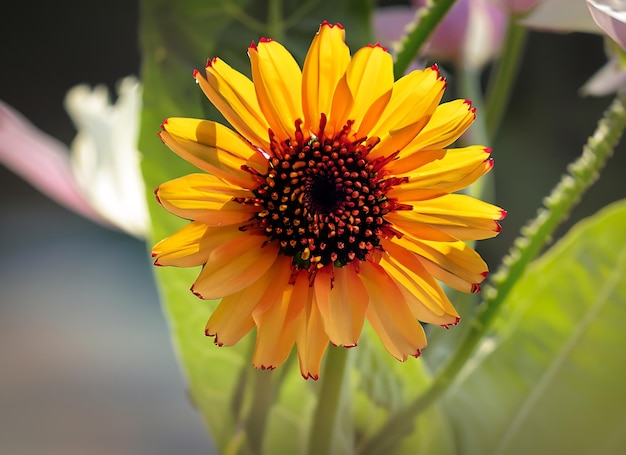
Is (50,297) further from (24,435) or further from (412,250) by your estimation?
(412,250)

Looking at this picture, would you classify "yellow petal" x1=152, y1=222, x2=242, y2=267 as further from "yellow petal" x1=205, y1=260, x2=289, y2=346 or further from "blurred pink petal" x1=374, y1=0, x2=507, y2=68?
"blurred pink petal" x1=374, y1=0, x2=507, y2=68

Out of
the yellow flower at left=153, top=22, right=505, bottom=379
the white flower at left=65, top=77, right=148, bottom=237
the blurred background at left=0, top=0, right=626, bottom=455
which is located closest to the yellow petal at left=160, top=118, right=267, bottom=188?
the yellow flower at left=153, top=22, right=505, bottom=379

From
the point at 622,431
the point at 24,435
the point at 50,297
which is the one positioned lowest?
the point at 622,431

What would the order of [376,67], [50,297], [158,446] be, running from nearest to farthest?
[376,67] → [158,446] → [50,297]

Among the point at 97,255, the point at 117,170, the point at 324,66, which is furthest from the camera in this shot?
the point at 97,255

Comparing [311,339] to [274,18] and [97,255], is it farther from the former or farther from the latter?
[97,255]

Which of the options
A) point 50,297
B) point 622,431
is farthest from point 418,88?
point 50,297

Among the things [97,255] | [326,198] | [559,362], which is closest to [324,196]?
[326,198]
